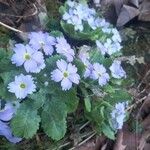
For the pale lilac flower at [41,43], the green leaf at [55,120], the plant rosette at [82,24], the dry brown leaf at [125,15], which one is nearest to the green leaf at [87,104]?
the green leaf at [55,120]

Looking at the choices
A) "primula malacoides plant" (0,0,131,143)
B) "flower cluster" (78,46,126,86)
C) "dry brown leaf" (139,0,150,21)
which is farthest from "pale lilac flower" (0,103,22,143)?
"dry brown leaf" (139,0,150,21)

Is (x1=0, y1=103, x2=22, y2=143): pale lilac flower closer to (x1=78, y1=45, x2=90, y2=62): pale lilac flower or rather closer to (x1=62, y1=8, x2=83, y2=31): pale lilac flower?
(x1=78, y1=45, x2=90, y2=62): pale lilac flower

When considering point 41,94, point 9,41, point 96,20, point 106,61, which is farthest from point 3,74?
point 96,20

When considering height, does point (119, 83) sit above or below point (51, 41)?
below

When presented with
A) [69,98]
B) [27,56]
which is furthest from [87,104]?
[27,56]

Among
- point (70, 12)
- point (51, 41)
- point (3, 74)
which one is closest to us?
point (3, 74)

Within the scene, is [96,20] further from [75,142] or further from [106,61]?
[75,142]
